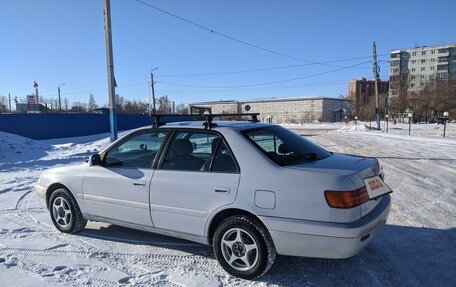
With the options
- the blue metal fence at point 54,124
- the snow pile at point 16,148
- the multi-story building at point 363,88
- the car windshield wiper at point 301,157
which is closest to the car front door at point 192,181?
the car windshield wiper at point 301,157

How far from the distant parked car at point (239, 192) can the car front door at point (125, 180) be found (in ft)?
0.04

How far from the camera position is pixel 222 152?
3.99 meters

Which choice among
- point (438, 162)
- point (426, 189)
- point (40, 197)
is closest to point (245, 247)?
point (40, 197)

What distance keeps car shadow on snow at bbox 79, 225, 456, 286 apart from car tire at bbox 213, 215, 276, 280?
0.62ft

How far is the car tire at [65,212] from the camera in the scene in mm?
5148

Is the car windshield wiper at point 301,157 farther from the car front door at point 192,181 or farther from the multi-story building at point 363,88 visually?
the multi-story building at point 363,88

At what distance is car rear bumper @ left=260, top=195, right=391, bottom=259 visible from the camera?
130 inches

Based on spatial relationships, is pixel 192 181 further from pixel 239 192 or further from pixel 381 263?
pixel 381 263

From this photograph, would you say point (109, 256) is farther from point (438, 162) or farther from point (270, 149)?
point (438, 162)

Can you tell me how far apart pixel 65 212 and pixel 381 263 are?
4214mm

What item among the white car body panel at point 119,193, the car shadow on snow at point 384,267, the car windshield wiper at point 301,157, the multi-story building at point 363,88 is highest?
the multi-story building at point 363,88

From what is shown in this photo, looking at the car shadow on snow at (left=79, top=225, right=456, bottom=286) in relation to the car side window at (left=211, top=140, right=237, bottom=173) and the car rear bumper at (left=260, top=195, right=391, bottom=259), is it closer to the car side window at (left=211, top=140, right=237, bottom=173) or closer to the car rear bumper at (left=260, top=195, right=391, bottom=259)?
the car rear bumper at (left=260, top=195, right=391, bottom=259)

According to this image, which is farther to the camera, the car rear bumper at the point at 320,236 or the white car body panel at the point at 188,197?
the white car body panel at the point at 188,197

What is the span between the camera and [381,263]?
4.01 m
